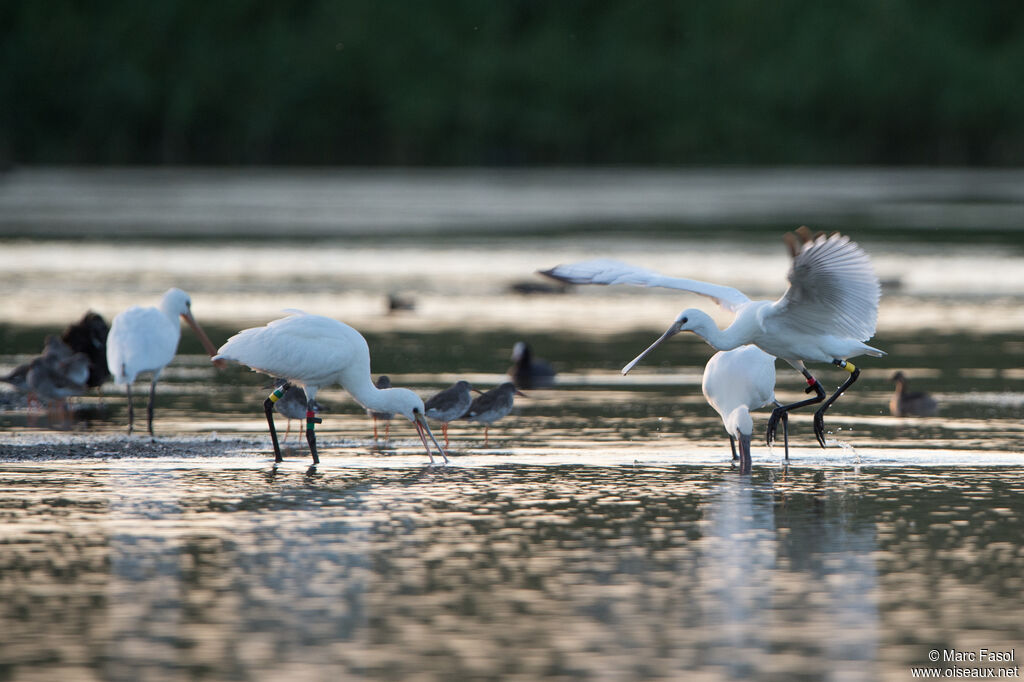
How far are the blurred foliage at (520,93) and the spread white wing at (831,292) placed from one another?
84.1m

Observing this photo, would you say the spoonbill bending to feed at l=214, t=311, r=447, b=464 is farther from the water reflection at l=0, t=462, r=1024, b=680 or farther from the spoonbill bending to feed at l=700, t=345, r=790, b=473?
the spoonbill bending to feed at l=700, t=345, r=790, b=473

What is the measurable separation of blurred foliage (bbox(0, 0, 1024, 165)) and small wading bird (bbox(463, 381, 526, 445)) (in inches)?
3305

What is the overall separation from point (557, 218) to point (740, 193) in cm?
1987

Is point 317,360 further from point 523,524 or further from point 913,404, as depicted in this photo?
point 913,404

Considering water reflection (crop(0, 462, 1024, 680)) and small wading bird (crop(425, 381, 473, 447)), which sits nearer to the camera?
water reflection (crop(0, 462, 1024, 680))

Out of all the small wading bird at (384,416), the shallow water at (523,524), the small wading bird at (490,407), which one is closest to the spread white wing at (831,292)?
the shallow water at (523,524)

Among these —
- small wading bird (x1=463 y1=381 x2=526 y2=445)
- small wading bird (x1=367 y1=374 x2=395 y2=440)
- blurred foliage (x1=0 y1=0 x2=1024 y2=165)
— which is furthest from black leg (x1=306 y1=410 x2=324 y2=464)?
blurred foliage (x1=0 y1=0 x2=1024 y2=165)

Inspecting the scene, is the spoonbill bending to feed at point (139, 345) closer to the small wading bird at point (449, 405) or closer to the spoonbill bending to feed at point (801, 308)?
the small wading bird at point (449, 405)

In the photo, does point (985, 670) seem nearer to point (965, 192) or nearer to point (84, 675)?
point (84, 675)

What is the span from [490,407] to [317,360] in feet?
5.73

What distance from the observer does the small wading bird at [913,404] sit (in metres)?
15.2

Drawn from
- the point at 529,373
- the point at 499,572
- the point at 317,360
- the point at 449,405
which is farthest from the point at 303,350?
the point at 529,373

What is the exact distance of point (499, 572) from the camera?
29.7ft

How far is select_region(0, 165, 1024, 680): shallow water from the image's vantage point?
7.76 metres
